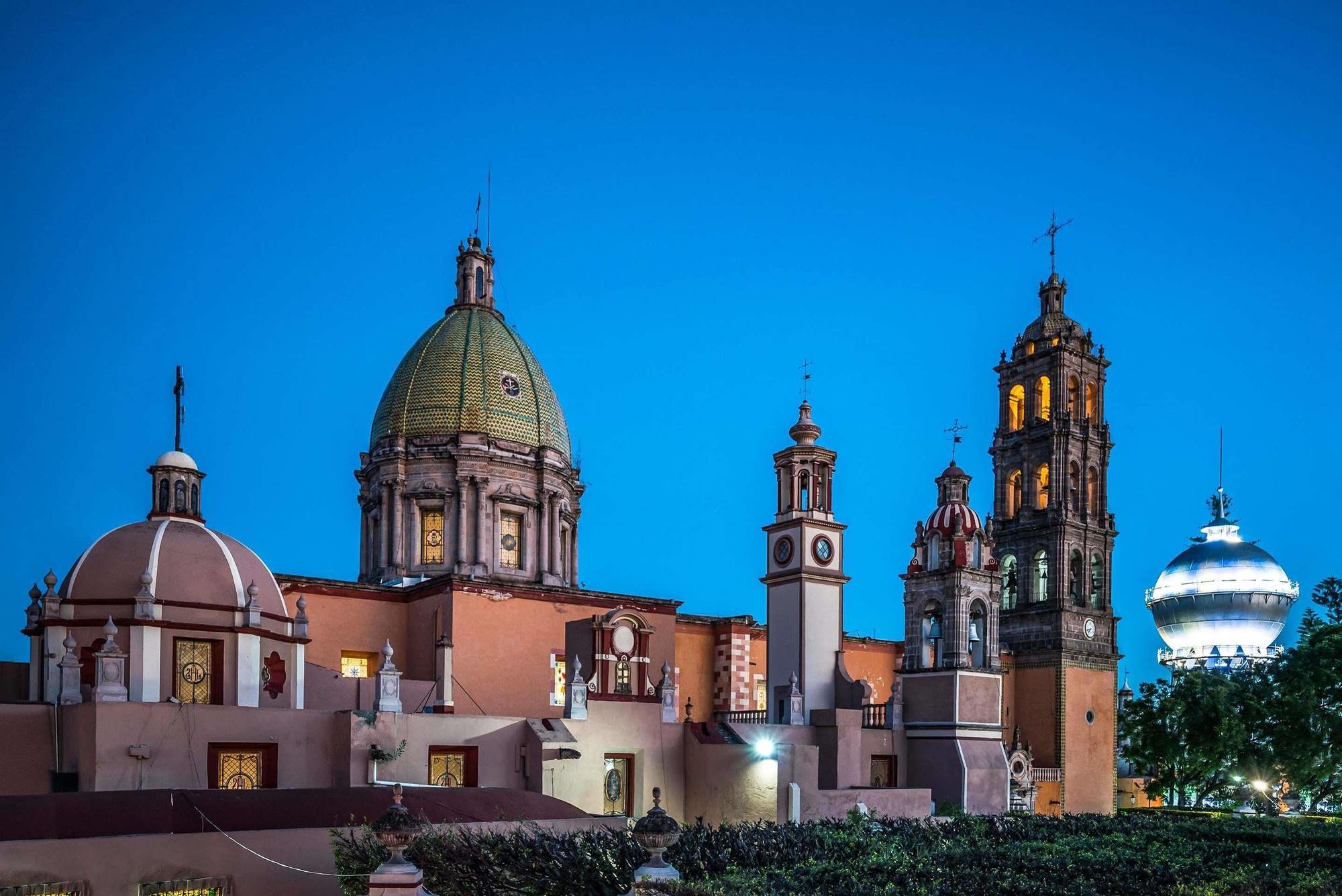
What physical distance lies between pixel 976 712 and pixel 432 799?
67.2ft

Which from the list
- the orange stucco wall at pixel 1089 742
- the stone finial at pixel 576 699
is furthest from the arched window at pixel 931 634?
the stone finial at pixel 576 699

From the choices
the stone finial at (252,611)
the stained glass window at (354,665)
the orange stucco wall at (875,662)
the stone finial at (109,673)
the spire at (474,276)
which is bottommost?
the orange stucco wall at (875,662)

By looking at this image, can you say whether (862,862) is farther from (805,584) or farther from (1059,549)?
(1059,549)

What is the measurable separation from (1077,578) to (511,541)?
23887 mm

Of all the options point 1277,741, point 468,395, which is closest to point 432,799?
point 468,395

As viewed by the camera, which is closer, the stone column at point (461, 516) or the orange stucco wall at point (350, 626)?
the orange stucco wall at point (350, 626)

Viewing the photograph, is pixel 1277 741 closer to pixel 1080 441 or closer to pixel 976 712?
pixel 976 712

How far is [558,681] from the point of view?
37438mm

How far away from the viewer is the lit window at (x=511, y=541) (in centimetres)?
4234

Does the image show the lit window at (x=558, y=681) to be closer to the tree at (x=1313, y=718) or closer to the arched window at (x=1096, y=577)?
the tree at (x=1313, y=718)

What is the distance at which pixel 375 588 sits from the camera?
3762cm

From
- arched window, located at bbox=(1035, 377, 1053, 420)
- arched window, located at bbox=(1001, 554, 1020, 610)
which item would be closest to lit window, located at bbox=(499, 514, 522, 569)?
arched window, located at bbox=(1001, 554, 1020, 610)

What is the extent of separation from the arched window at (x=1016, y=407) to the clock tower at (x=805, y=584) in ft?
59.8

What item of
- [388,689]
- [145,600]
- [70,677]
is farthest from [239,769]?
[145,600]
